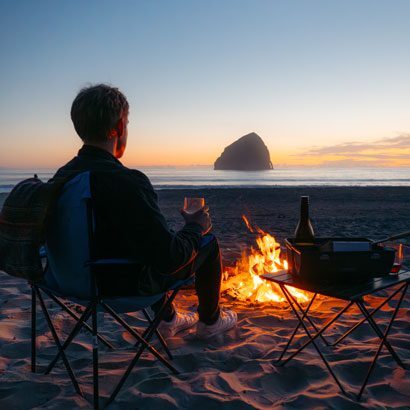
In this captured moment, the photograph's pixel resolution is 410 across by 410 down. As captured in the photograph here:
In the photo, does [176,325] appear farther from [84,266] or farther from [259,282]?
[84,266]

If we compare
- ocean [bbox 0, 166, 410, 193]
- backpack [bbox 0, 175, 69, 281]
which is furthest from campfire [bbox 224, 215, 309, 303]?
ocean [bbox 0, 166, 410, 193]

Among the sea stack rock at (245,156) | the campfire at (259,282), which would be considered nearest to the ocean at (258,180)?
the campfire at (259,282)

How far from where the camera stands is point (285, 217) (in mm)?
13422

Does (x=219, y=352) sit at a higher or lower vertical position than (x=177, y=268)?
lower

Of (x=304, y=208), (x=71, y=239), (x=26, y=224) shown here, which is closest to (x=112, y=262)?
(x=71, y=239)

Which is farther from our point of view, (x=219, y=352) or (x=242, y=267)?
(x=242, y=267)

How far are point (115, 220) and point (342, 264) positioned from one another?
4.59 ft

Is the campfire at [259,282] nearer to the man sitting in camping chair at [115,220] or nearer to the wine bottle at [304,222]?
the wine bottle at [304,222]

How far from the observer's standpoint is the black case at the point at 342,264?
8.48 feet

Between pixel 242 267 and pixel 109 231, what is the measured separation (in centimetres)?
313

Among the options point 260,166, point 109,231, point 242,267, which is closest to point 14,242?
point 109,231

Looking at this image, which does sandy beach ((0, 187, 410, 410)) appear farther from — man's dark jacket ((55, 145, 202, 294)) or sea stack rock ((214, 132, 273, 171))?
sea stack rock ((214, 132, 273, 171))

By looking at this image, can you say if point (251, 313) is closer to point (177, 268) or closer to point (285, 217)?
point (177, 268)

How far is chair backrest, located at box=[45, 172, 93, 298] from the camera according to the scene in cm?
231
